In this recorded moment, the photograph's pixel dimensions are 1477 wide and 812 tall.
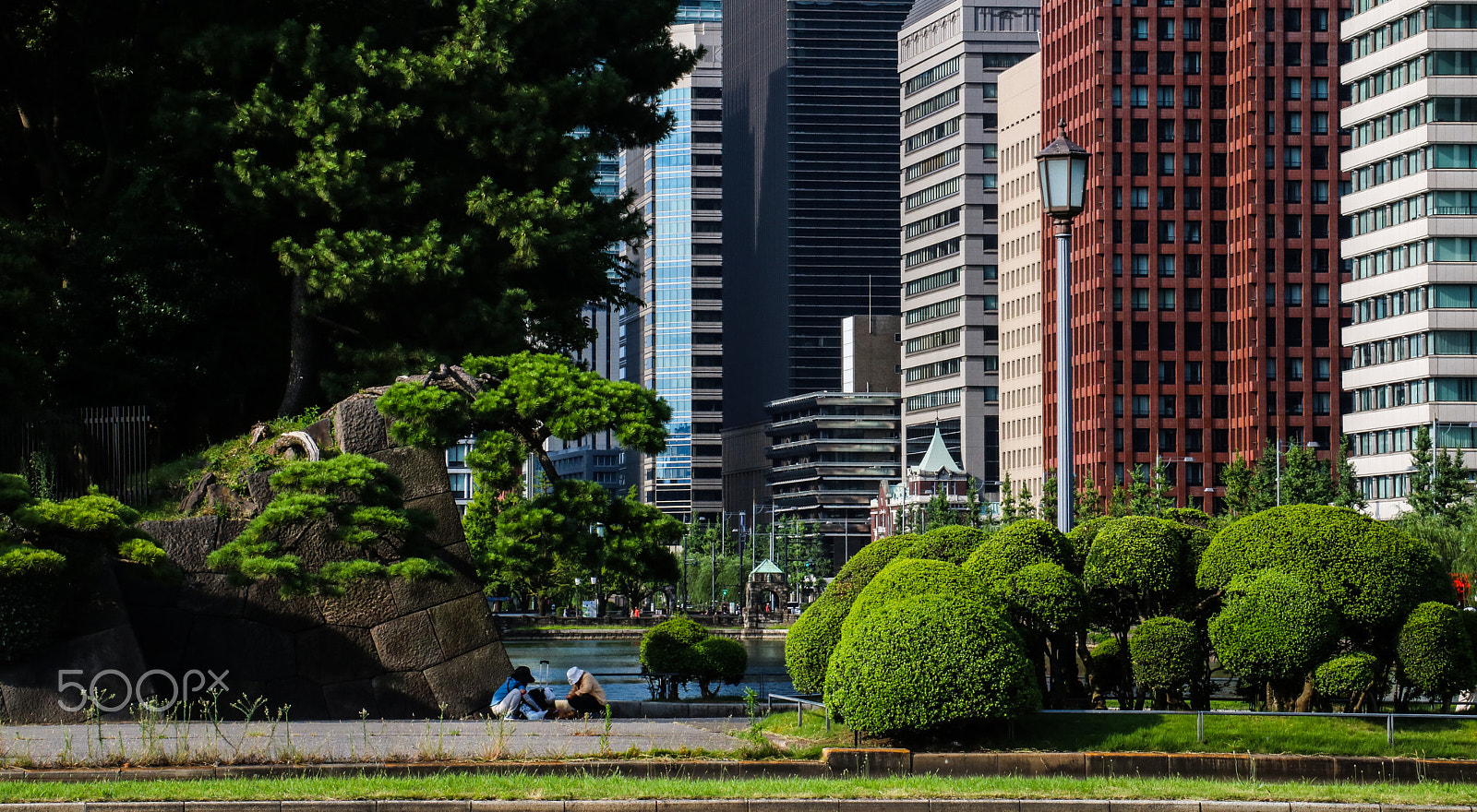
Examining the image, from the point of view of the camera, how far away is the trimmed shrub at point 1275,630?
22641mm

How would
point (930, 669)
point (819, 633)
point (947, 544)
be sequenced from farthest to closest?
1. point (947, 544)
2. point (819, 633)
3. point (930, 669)

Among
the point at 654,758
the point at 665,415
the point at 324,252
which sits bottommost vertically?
the point at 654,758

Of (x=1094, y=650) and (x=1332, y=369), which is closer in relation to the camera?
(x=1094, y=650)

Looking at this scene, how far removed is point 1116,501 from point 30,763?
10511 centimetres

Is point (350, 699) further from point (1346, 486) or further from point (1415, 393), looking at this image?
point (1415, 393)

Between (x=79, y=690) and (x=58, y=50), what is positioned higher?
(x=58, y=50)

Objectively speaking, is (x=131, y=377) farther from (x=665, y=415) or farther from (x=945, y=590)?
(x=945, y=590)

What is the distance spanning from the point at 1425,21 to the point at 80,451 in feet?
297

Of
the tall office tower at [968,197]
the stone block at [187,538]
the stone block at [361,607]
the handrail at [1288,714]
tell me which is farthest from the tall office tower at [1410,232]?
the stone block at [187,538]

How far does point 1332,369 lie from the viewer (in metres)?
156

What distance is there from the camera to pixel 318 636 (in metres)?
28.2

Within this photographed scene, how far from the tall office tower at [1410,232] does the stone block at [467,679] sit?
85758mm

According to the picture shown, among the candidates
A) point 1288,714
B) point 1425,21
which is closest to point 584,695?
point 1288,714

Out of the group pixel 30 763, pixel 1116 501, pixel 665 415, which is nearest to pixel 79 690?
pixel 30 763
